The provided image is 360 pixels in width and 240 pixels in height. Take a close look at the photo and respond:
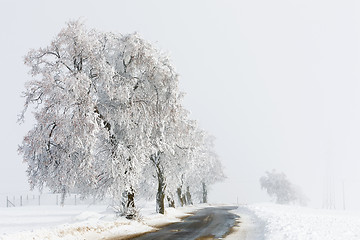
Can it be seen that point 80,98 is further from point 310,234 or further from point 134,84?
point 310,234

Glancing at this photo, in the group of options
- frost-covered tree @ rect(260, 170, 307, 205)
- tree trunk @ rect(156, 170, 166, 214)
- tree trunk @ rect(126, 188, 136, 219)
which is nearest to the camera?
tree trunk @ rect(126, 188, 136, 219)

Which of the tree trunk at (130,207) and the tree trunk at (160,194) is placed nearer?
the tree trunk at (130,207)

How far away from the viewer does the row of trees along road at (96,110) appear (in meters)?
21.1

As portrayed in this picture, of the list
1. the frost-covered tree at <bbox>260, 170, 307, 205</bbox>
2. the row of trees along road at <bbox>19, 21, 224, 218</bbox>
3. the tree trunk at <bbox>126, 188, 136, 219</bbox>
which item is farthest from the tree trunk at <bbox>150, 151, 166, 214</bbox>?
the frost-covered tree at <bbox>260, 170, 307, 205</bbox>

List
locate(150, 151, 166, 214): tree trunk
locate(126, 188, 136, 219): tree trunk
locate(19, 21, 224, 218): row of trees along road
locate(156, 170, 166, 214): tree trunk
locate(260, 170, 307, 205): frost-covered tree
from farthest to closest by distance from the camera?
locate(260, 170, 307, 205): frost-covered tree
locate(156, 170, 166, 214): tree trunk
locate(150, 151, 166, 214): tree trunk
locate(126, 188, 136, 219): tree trunk
locate(19, 21, 224, 218): row of trees along road

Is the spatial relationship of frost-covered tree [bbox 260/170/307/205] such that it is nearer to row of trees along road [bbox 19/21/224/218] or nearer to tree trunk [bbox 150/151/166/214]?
tree trunk [bbox 150/151/166/214]

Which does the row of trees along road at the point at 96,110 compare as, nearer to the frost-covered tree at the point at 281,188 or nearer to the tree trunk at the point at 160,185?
the tree trunk at the point at 160,185

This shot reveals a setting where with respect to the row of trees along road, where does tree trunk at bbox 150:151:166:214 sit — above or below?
below

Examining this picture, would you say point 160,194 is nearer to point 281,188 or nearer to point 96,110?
point 96,110

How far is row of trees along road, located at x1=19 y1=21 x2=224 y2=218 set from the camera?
69.2 ft

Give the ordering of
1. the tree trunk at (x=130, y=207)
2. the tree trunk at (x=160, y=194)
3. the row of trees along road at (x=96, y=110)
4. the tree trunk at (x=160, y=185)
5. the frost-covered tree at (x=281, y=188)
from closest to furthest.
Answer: the row of trees along road at (x=96, y=110), the tree trunk at (x=130, y=207), the tree trunk at (x=160, y=185), the tree trunk at (x=160, y=194), the frost-covered tree at (x=281, y=188)

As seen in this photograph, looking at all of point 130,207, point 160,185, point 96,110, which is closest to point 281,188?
point 160,185

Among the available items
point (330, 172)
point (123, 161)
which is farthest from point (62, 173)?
point (330, 172)

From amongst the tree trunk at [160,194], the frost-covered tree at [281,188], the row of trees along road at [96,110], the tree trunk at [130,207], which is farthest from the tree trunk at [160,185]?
the frost-covered tree at [281,188]
